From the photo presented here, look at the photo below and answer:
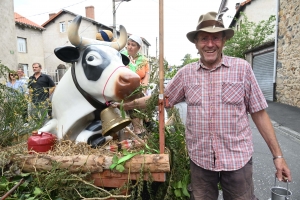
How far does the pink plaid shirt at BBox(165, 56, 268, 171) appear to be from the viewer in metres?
1.49

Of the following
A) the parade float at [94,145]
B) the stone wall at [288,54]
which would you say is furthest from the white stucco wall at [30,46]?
the parade float at [94,145]

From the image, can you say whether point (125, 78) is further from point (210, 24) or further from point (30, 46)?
point (30, 46)

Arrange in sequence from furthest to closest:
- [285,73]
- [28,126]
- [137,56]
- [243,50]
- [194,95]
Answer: [243,50] → [285,73] → [137,56] → [28,126] → [194,95]

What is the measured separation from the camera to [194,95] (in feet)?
5.16

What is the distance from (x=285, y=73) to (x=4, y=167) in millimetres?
8480

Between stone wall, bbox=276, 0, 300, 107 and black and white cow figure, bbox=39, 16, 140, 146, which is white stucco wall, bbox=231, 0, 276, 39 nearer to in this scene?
stone wall, bbox=276, 0, 300, 107

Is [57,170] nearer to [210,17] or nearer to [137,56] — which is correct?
[210,17]

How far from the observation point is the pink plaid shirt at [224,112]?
1494 mm

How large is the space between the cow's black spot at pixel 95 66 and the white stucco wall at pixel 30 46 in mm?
17943

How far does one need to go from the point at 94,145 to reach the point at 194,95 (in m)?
0.75

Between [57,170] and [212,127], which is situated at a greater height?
[212,127]

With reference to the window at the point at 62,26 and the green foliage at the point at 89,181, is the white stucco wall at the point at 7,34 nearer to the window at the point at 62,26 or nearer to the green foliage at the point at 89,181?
the green foliage at the point at 89,181

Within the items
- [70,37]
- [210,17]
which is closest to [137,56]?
[70,37]

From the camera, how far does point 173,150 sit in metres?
1.61
